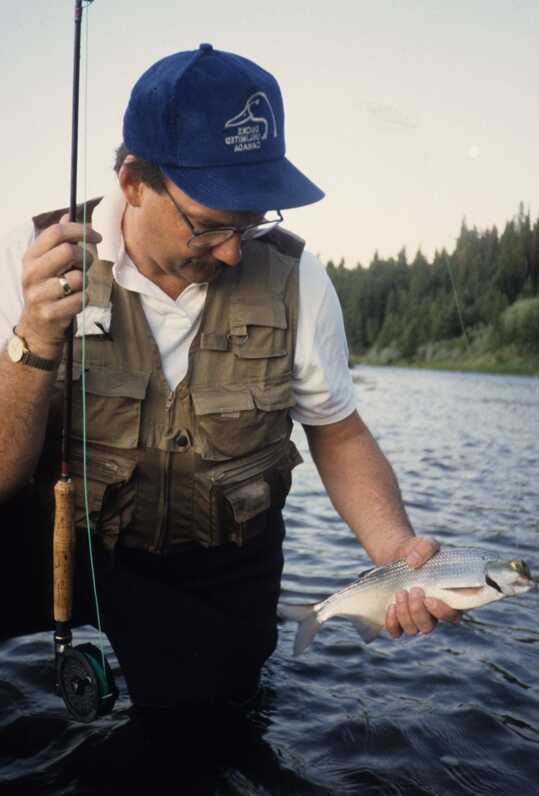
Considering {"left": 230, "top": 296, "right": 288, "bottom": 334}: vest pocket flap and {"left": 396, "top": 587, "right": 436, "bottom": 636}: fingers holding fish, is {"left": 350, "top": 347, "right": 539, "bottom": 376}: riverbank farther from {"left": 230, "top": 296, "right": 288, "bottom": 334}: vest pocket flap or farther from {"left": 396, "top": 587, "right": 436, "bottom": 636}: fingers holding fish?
{"left": 396, "top": 587, "right": 436, "bottom": 636}: fingers holding fish

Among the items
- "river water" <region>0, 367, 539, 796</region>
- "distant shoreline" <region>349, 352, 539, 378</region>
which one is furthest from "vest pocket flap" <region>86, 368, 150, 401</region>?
"distant shoreline" <region>349, 352, 539, 378</region>

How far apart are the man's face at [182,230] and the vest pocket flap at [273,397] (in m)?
0.59

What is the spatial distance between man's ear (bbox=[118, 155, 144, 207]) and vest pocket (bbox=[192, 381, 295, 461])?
859 millimetres

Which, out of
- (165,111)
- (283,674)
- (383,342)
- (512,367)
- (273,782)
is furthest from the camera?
(383,342)

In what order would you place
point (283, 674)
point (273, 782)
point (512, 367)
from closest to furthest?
1. point (273, 782)
2. point (283, 674)
3. point (512, 367)

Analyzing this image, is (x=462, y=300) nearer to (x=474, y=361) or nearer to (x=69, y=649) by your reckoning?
(x=474, y=361)

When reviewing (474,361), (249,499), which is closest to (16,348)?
(249,499)

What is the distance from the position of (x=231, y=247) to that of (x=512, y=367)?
71097 millimetres

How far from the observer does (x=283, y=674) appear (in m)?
4.93

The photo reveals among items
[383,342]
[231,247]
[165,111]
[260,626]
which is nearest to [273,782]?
[260,626]

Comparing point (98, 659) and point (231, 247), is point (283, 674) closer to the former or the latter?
point (98, 659)

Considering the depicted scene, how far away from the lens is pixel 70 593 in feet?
11.3

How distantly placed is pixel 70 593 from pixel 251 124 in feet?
6.61

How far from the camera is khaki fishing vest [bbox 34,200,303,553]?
12.0 ft
